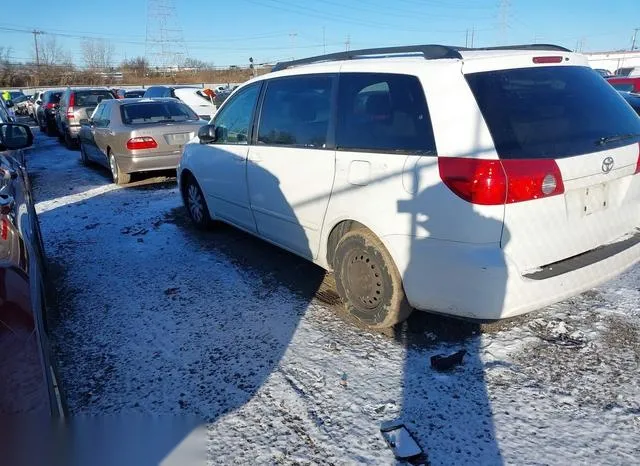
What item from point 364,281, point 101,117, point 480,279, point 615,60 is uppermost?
point 615,60

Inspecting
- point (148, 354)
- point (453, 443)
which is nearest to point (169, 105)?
point (148, 354)

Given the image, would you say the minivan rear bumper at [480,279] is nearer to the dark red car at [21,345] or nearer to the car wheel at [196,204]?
the dark red car at [21,345]

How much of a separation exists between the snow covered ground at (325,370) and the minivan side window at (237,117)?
133 centimetres

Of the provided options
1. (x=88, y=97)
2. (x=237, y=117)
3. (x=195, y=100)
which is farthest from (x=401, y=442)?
(x=195, y=100)

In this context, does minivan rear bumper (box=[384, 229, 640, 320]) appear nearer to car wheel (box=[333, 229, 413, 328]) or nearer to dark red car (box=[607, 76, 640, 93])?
car wheel (box=[333, 229, 413, 328])

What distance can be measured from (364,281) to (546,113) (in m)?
1.60

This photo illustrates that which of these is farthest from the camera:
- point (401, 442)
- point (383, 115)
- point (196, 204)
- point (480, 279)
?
point (196, 204)

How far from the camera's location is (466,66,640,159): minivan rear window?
2783 mm

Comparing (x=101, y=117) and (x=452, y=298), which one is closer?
(x=452, y=298)

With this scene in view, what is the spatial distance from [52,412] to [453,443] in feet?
5.93

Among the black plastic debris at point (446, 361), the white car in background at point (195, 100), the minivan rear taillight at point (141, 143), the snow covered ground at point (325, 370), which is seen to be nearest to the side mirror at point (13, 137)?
the snow covered ground at point (325, 370)

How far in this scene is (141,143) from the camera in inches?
341

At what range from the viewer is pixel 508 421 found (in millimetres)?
2572

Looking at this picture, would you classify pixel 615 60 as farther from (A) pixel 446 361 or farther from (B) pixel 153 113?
(A) pixel 446 361
